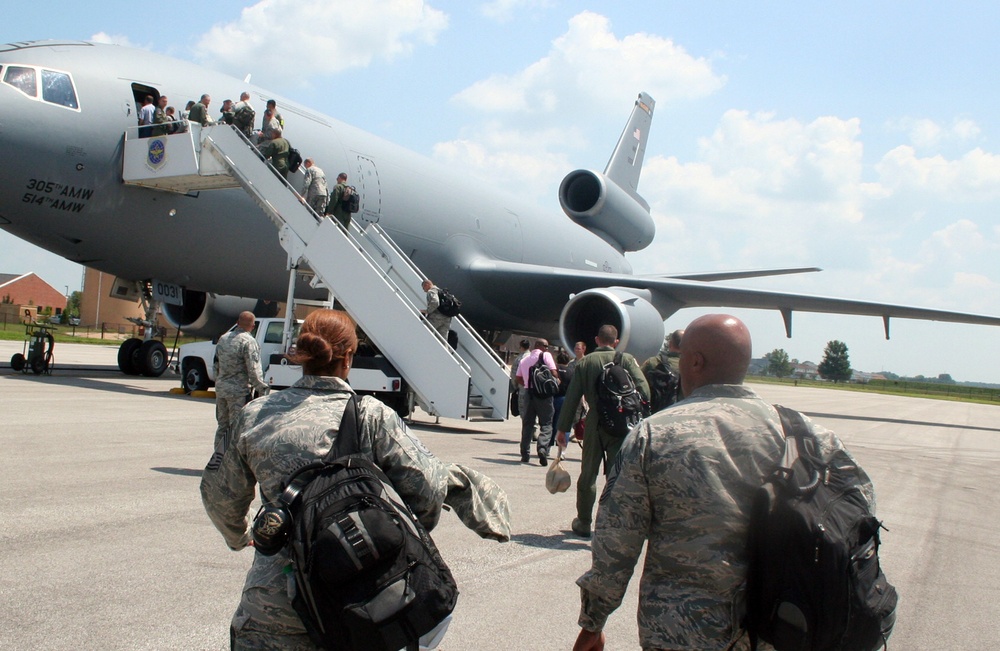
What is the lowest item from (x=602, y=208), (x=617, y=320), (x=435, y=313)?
(x=435, y=313)

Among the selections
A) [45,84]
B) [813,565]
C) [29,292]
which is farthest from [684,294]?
[29,292]

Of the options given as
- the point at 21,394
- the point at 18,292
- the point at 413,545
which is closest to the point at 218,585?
the point at 413,545

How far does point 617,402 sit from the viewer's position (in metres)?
5.59

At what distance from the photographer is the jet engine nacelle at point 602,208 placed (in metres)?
24.0

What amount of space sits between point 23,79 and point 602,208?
52.6ft

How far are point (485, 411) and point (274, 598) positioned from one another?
360 inches

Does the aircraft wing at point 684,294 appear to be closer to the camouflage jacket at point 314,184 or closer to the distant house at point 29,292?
the camouflage jacket at point 314,184

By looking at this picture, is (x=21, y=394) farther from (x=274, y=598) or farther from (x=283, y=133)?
(x=274, y=598)

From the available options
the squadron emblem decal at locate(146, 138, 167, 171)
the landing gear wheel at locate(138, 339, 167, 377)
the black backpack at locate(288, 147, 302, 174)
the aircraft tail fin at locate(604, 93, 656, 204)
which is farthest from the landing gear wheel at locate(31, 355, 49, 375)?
the aircraft tail fin at locate(604, 93, 656, 204)

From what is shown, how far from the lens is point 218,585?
4.18 metres

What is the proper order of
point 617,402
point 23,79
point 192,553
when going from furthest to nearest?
point 23,79
point 617,402
point 192,553

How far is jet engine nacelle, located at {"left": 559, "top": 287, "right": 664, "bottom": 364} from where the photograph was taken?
48.1 feet

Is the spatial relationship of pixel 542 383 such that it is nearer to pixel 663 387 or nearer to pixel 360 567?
pixel 663 387

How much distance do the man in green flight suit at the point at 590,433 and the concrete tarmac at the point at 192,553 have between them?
0.25 metres
